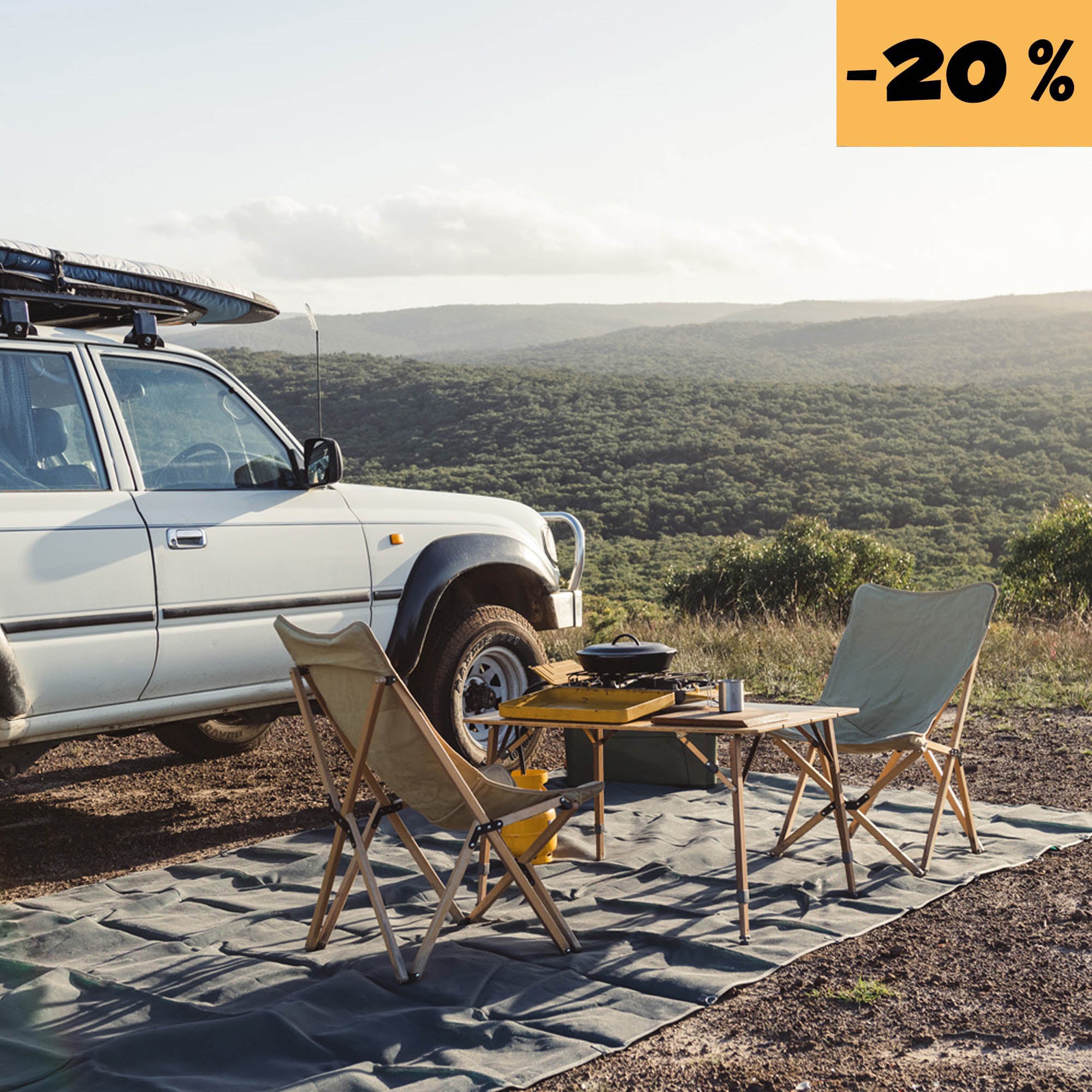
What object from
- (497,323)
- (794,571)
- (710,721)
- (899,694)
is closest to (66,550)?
(710,721)

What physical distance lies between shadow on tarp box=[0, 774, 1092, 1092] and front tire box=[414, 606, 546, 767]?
745mm

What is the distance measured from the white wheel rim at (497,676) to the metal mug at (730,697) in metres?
2.14

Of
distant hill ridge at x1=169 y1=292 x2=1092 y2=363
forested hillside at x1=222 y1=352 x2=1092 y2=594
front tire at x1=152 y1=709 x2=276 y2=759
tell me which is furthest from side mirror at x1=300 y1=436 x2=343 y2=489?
distant hill ridge at x1=169 y1=292 x2=1092 y2=363

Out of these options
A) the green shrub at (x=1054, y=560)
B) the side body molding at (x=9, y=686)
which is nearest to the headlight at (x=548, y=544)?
the side body molding at (x=9, y=686)

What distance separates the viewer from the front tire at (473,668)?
598 cm

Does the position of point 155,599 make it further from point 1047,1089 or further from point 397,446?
point 397,446

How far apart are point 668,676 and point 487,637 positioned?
1.84m

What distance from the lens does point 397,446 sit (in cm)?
5009

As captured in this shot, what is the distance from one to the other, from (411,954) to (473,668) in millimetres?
2473

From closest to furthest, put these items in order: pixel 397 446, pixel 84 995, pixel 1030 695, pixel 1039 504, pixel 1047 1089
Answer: pixel 1047 1089 < pixel 84 995 < pixel 1030 695 < pixel 1039 504 < pixel 397 446

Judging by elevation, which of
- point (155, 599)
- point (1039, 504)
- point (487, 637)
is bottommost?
point (1039, 504)

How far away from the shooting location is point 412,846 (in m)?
3.80

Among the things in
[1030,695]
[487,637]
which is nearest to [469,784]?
[487,637]

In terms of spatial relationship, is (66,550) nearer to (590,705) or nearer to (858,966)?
(590,705)
